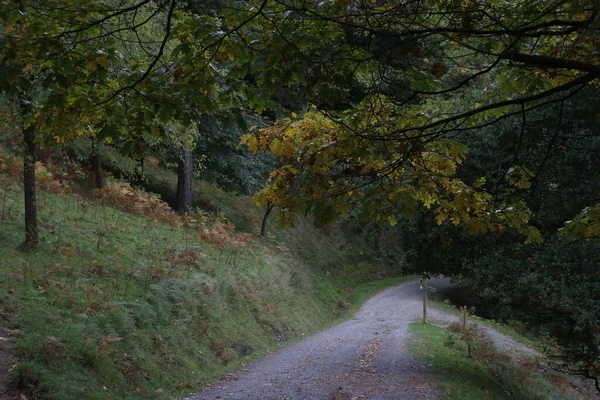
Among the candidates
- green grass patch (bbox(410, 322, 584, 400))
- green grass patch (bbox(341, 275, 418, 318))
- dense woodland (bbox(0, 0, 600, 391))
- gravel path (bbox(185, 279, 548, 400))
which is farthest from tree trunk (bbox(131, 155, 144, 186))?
green grass patch (bbox(341, 275, 418, 318))

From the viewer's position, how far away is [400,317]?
22.8 m

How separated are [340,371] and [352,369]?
46cm

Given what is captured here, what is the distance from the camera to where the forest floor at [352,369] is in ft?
33.2

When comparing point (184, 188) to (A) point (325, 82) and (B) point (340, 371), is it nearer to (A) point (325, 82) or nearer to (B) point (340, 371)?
(B) point (340, 371)

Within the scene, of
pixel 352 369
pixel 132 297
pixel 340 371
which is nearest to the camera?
pixel 132 297

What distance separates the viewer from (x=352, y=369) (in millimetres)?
12641

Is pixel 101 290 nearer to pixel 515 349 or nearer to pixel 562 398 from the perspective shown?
pixel 562 398

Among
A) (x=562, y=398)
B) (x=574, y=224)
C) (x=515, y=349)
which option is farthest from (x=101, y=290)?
(x=515, y=349)

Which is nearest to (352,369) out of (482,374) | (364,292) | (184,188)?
(482,374)

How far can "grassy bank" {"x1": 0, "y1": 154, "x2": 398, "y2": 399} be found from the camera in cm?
816

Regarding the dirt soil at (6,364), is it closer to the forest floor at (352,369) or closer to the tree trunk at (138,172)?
the forest floor at (352,369)

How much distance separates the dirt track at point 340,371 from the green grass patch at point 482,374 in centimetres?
46

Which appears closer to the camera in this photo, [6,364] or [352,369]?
[6,364]

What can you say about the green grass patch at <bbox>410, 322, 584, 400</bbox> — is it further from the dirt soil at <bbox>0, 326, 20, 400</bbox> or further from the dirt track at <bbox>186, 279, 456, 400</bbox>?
the dirt soil at <bbox>0, 326, 20, 400</bbox>
